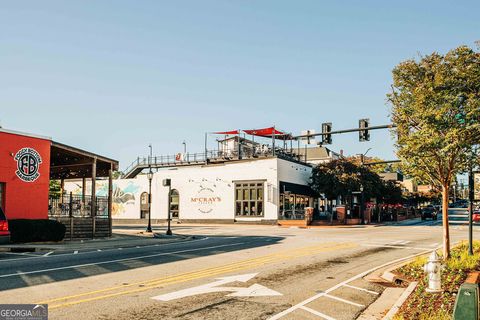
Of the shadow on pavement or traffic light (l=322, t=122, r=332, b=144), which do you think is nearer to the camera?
the shadow on pavement

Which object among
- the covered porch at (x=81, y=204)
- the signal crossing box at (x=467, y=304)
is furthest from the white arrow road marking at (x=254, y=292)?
the covered porch at (x=81, y=204)

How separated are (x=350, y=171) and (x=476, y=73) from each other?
3573 cm

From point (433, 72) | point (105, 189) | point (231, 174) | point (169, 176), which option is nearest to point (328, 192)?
point (231, 174)

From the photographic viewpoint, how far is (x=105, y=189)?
6216 cm

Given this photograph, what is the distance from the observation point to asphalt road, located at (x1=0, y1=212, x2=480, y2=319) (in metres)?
7.89

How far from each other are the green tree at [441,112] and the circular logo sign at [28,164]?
17205 millimetres

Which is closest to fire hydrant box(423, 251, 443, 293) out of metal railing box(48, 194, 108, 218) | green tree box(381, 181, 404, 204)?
metal railing box(48, 194, 108, 218)

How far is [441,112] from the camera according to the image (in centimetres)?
1191

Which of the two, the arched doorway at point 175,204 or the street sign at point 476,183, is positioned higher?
the street sign at point 476,183

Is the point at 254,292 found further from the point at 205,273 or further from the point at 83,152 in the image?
the point at 83,152

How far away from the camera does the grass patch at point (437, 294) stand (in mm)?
7398

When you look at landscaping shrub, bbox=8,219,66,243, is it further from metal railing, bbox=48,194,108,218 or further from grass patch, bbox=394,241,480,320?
grass patch, bbox=394,241,480,320

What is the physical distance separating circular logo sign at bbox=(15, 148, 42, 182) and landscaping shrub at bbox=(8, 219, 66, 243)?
239cm

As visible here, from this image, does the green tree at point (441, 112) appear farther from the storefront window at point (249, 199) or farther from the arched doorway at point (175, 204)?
the arched doorway at point (175, 204)
